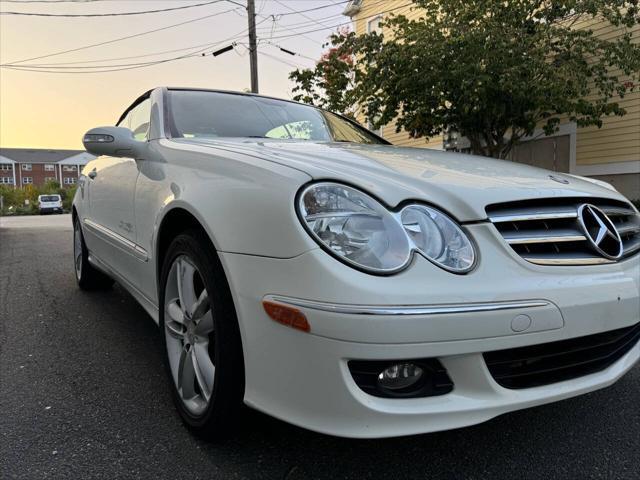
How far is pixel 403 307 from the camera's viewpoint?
1.33 metres

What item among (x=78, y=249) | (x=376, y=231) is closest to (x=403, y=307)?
(x=376, y=231)

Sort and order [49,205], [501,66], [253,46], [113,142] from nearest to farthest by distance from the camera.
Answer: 1. [113,142]
2. [501,66]
3. [253,46]
4. [49,205]

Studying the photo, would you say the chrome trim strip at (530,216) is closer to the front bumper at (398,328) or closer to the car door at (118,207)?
the front bumper at (398,328)

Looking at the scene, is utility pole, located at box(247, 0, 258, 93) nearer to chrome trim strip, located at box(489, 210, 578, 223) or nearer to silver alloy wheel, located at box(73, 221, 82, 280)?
silver alloy wheel, located at box(73, 221, 82, 280)

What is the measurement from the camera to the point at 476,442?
192 cm

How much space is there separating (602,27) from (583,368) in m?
9.77

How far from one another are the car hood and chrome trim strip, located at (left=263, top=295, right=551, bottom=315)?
11.8 inches

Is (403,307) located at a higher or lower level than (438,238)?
lower

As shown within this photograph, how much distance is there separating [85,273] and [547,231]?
3952mm

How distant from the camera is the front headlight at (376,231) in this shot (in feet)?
4.65

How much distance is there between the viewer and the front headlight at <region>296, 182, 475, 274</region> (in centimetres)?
142

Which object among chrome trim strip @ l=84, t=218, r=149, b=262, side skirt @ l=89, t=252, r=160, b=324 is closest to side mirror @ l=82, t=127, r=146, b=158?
chrome trim strip @ l=84, t=218, r=149, b=262

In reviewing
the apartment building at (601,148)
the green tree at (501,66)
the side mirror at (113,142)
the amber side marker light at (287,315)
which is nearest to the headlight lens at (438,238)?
the amber side marker light at (287,315)

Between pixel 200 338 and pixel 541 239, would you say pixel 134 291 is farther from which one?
pixel 541 239
